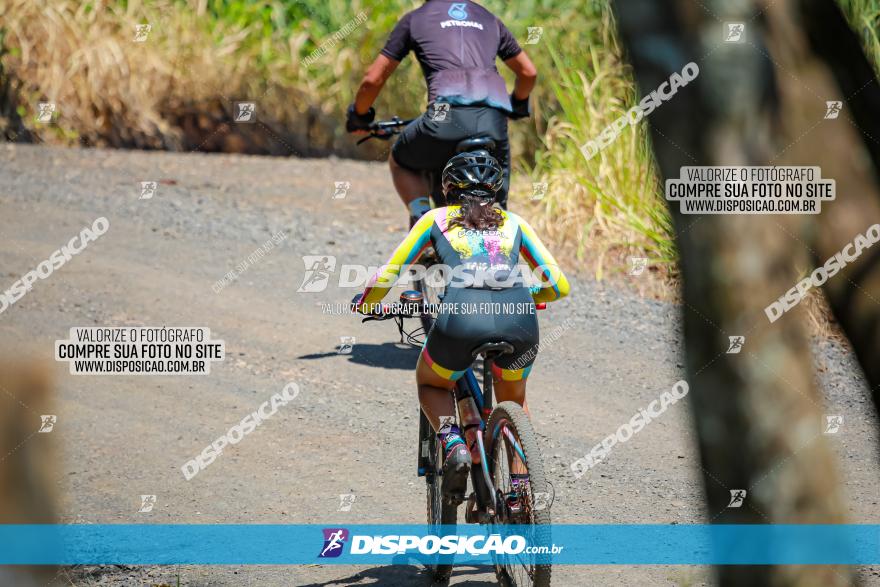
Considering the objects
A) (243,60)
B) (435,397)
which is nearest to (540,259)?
(435,397)

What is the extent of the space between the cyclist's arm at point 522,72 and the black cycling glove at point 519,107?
0.13ft

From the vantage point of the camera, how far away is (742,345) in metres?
2.23

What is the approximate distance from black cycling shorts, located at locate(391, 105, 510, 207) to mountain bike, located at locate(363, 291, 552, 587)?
2.29 meters

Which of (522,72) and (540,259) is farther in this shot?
(522,72)

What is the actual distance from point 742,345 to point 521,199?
947 cm

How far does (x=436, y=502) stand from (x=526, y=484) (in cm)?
98

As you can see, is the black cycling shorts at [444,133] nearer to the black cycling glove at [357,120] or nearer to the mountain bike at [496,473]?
the black cycling glove at [357,120]

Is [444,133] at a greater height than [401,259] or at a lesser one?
greater

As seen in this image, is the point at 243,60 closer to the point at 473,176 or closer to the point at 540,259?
the point at 473,176

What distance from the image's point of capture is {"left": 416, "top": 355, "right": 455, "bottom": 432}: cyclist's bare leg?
466 centimetres

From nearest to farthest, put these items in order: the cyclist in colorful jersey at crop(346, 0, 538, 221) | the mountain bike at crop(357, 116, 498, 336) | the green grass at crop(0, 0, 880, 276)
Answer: the mountain bike at crop(357, 116, 498, 336) → the cyclist in colorful jersey at crop(346, 0, 538, 221) → the green grass at crop(0, 0, 880, 276)

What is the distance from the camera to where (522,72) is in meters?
7.72

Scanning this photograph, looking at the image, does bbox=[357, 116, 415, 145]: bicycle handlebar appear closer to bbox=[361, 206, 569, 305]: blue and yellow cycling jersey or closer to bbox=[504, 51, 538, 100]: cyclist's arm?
bbox=[504, 51, 538, 100]: cyclist's arm

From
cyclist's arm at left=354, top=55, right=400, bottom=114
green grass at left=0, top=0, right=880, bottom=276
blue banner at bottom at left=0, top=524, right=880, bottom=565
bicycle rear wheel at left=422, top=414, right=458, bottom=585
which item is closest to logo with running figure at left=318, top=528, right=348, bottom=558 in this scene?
blue banner at bottom at left=0, top=524, right=880, bottom=565
